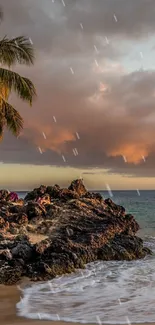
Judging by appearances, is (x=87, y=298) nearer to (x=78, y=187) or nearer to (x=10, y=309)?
(x=10, y=309)

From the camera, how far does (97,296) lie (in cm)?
1262

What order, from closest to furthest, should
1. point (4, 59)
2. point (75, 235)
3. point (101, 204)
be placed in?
point (75, 235), point (4, 59), point (101, 204)

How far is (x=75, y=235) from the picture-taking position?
20.1 meters

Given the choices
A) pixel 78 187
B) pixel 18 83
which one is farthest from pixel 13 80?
pixel 78 187

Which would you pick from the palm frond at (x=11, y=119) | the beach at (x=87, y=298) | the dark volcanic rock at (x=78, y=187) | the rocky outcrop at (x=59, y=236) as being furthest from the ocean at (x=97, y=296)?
the dark volcanic rock at (x=78, y=187)

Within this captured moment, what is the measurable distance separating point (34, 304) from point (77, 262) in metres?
5.42

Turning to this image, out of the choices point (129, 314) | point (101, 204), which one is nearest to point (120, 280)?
point (129, 314)

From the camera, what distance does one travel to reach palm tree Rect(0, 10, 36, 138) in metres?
24.6

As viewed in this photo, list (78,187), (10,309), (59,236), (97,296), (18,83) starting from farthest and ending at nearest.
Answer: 1. (78,187)
2. (18,83)
3. (59,236)
4. (97,296)
5. (10,309)

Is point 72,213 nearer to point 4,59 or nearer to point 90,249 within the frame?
point 90,249

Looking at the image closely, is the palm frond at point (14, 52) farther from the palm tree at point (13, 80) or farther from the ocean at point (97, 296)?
the ocean at point (97, 296)

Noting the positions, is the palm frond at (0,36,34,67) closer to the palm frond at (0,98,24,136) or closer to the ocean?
the palm frond at (0,98,24,136)

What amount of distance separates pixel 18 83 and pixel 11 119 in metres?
2.05

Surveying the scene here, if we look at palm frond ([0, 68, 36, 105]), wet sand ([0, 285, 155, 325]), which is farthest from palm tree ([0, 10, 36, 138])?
Result: wet sand ([0, 285, 155, 325])
